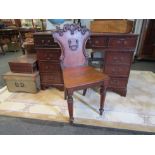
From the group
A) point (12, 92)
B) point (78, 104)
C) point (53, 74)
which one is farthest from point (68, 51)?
point (12, 92)

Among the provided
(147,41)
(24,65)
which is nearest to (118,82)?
(24,65)

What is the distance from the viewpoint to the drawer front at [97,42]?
1933 mm

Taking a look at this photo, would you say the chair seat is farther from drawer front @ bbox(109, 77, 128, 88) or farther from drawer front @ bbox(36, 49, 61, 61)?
drawer front @ bbox(109, 77, 128, 88)

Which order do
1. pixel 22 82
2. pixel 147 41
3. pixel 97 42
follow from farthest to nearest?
pixel 147 41
pixel 22 82
pixel 97 42

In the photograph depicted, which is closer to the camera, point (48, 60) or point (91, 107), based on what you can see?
point (91, 107)

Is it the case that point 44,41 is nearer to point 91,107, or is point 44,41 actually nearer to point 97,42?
point 97,42

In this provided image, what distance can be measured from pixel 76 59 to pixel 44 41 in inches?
21.9

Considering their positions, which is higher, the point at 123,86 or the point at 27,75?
the point at 27,75

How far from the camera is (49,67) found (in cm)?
218

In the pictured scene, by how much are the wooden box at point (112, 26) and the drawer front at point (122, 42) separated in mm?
200

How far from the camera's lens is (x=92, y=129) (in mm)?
1575
